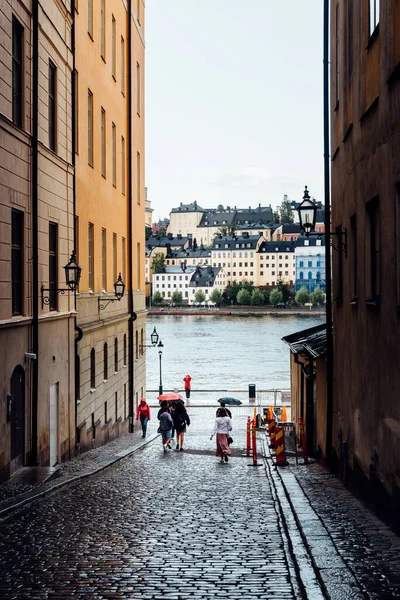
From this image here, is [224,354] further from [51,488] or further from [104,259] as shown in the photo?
[51,488]

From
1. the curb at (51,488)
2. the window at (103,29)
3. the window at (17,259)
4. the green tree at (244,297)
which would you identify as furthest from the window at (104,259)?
the green tree at (244,297)

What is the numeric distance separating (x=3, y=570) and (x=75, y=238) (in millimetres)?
13890

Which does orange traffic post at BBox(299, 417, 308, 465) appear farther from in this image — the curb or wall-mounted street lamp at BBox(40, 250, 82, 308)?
wall-mounted street lamp at BBox(40, 250, 82, 308)

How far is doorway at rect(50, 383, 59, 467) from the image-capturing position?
17.9 meters

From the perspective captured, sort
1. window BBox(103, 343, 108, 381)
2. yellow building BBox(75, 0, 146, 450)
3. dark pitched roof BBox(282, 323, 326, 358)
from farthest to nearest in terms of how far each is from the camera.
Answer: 1. window BBox(103, 343, 108, 381)
2. yellow building BBox(75, 0, 146, 450)
3. dark pitched roof BBox(282, 323, 326, 358)

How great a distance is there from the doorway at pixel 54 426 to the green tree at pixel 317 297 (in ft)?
555

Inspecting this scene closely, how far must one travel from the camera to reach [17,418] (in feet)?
49.9

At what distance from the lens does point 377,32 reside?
35.9 ft

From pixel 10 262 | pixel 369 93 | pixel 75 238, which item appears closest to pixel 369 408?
pixel 369 93

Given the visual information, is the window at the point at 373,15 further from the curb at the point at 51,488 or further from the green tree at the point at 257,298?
the green tree at the point at 257,298

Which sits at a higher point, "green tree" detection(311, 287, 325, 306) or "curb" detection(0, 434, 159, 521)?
"green tree" detection(311, 287, 325, 306)

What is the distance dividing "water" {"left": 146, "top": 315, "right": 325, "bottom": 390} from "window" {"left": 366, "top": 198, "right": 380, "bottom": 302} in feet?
168

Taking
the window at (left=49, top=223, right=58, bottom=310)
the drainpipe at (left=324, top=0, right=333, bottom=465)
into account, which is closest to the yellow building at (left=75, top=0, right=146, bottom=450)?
the window at (left=49, top=223, right=58, bottom=310)

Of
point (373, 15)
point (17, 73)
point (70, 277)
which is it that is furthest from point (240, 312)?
point (373, 15)
